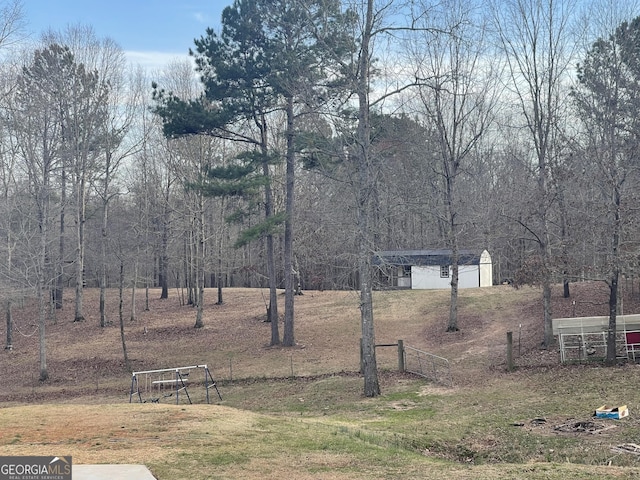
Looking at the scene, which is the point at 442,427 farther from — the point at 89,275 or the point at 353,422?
the point at 89,275

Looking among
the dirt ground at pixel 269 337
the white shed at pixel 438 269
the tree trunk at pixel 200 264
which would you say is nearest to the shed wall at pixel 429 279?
the white shed at pixel 438 269

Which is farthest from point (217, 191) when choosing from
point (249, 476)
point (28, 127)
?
point (249, 476)

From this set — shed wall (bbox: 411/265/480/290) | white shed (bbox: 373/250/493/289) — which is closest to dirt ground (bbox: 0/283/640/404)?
white shed (bbox: 373/250/493/289)

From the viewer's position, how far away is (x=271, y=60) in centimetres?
2383

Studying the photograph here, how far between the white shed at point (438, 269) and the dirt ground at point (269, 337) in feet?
8.76

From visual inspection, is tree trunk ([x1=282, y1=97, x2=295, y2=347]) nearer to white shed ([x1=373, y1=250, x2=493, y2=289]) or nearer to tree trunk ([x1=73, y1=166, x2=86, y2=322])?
white shed ([x1=373, y1=250, x2=493, y2=289])

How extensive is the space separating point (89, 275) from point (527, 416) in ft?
157

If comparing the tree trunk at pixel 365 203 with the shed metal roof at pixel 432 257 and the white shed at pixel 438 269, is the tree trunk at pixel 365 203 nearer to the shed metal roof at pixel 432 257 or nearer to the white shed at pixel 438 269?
the white shed at pixel 438 269

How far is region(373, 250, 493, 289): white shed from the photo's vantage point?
36906mm

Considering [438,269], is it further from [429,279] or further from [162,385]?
[162,385]

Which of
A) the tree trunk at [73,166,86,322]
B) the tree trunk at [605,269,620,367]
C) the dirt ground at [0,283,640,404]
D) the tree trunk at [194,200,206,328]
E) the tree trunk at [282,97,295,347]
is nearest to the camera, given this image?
the tree trunk at [605,269,620,367]

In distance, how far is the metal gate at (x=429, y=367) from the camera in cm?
1823

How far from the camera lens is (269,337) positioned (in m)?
28.3

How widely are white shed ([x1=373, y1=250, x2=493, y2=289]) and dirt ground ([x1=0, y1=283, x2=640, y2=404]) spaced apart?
267 cm
